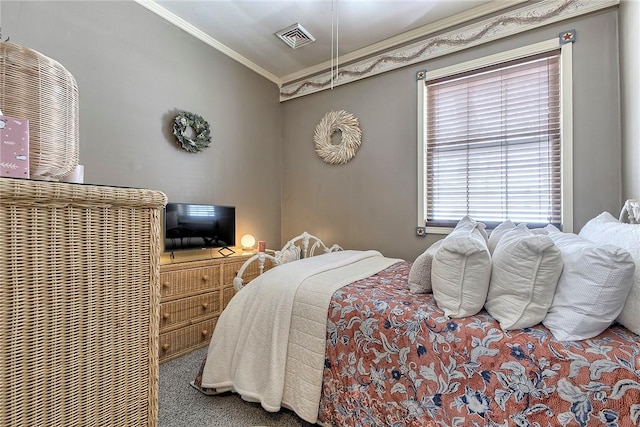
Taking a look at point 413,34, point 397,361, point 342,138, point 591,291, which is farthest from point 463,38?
point 397,361

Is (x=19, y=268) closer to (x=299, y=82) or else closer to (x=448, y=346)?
(x=448, y=346)

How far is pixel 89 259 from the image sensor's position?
2.03 ft

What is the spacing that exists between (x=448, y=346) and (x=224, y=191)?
100.0 inches

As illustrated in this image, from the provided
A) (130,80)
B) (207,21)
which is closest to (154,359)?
(130,80)

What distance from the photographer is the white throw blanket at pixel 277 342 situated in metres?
1.44

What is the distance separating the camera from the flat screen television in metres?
2.41

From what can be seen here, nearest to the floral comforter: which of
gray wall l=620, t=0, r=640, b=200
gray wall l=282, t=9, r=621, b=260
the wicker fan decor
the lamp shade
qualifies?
the wicker fan decor

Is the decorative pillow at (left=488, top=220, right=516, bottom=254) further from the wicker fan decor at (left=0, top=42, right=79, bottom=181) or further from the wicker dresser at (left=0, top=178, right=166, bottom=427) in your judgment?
the wicker fan decor at (left=0, top=42, right=79, bottom=181)

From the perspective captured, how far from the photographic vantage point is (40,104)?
0.69m

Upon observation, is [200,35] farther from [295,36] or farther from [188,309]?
[188,309]

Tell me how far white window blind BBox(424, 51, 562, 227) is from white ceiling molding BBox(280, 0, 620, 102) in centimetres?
25

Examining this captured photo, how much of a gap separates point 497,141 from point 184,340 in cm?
306

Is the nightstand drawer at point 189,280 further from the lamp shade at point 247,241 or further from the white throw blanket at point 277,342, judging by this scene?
the white throw blanket at point 277,342

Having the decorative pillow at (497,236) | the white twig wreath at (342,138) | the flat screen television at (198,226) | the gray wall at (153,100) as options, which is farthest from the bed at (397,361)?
the white twig wreath at (342,138)
